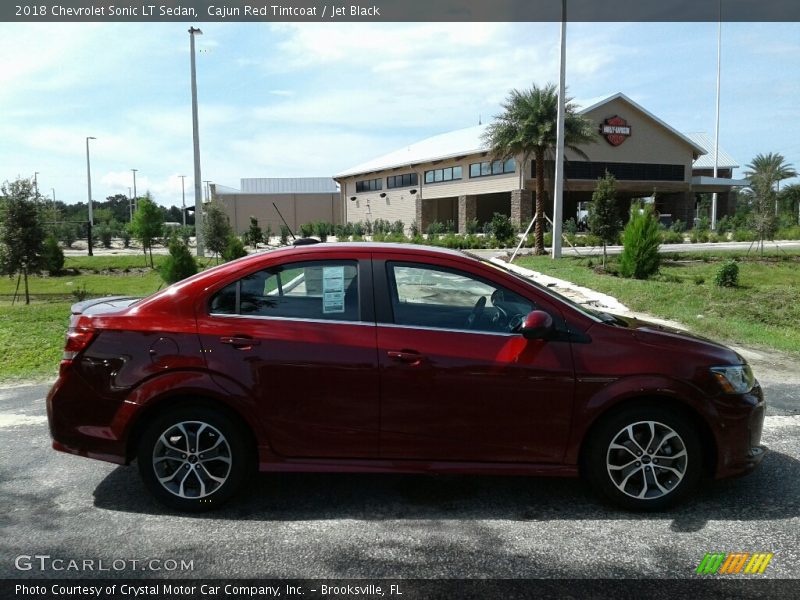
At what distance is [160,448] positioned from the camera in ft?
12.8

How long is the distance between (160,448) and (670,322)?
9340mm

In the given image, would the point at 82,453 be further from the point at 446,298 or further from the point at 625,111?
the point at 625,111

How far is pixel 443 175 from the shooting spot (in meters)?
50.7

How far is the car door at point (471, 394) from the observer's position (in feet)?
12.6

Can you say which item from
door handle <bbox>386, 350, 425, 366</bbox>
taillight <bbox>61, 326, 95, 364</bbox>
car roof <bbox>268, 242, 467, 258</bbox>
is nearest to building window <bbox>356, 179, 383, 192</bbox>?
car roof <bbox>268, 242, 467, 258</bbox>

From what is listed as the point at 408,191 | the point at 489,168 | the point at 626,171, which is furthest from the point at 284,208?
the point at 626,171

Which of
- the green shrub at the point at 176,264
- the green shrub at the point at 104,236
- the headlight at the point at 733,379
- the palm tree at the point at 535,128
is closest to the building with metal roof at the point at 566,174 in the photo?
the palm tree at the point at 535,128

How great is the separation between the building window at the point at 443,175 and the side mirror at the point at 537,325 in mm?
46169

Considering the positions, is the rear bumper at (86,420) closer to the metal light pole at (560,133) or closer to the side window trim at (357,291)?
the side window trim at (357,291)

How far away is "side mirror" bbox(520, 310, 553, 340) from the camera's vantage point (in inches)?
149

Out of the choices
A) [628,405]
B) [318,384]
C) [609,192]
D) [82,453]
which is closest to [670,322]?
[628,405]

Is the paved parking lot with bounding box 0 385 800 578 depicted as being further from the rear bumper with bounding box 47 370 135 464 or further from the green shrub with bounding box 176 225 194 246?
the green shrub with bounding box 176 225 194 246

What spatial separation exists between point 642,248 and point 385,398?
15.1 metres

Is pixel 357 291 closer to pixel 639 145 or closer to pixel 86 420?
pixel 86 420
